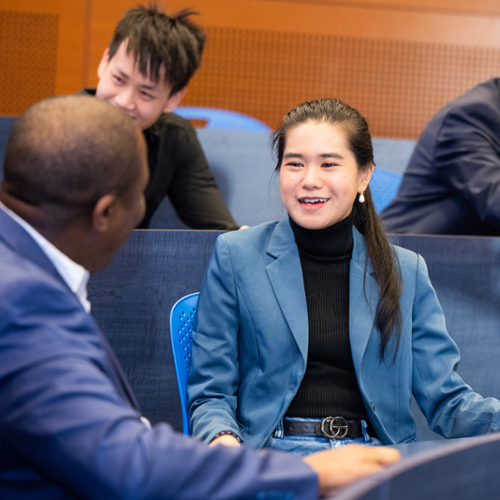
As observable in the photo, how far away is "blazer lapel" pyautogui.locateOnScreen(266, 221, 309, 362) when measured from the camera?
145 centimetres

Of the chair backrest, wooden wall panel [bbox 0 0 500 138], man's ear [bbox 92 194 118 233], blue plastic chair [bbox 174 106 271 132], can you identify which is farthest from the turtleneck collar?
wooden wall panel [bbox 0 0 500 138]

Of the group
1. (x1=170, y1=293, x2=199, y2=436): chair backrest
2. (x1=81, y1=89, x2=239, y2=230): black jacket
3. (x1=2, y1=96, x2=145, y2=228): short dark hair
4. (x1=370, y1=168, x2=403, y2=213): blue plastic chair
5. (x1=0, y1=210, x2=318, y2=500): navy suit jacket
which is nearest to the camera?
(x1=0, y1=210, x2=318, y2=500): navy suit jacket

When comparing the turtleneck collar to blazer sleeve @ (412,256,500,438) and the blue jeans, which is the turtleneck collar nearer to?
blazer sleeve @ (412,256,500,438)

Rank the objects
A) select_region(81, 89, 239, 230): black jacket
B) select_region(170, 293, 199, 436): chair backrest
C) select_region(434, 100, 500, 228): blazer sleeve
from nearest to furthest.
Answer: select_region(170, 293, 199, 436): chair backrest
select_region(434, 100, 500, 228): blazer sleeve
select_region(81, 89, 239, 230): black jacket

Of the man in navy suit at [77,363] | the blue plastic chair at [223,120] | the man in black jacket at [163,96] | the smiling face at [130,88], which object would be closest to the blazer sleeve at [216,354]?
the man in navy suit at [77,363]

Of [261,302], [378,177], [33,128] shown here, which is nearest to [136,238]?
[261,302]

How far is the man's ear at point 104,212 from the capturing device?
762 millimetres

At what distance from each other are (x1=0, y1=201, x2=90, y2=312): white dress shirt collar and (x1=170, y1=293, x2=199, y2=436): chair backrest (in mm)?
715

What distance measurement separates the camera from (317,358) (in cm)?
146

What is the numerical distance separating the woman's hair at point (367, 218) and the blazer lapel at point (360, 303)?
16 millimetres

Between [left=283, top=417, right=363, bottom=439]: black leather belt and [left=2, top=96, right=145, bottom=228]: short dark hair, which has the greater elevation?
[left=2, top=96, right=145, bottom=228]: short dark hair

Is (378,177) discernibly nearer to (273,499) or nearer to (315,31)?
(315,31)

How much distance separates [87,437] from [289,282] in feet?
3.08

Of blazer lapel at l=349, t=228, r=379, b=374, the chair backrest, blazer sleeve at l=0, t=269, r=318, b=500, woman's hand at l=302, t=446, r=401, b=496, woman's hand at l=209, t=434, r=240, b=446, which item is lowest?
woman's hand at l=209, t=434, r=240, b=446
